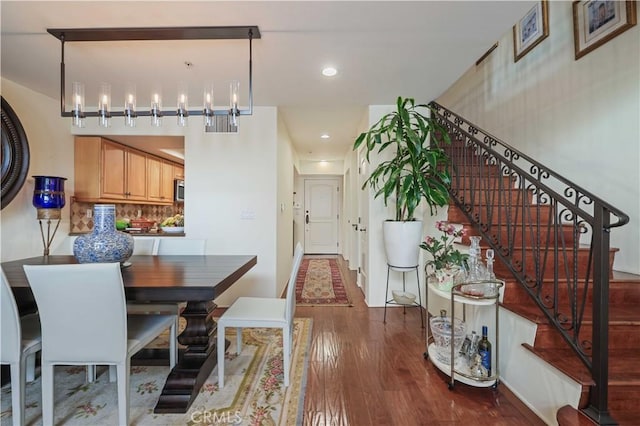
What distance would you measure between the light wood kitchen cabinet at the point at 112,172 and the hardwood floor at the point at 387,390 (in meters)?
3.20

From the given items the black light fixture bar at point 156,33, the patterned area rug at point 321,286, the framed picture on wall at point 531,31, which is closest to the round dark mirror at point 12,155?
the black light fixture bar at point 156,33

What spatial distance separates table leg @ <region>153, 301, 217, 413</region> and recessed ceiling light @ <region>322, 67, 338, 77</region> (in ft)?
7.16

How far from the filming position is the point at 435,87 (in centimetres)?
297

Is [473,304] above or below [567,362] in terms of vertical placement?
above

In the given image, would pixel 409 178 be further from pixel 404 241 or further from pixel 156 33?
pixel 156 33

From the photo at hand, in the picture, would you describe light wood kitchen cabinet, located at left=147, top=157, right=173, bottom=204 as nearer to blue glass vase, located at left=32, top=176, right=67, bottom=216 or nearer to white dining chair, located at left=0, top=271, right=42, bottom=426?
blue glass vase, located at left=32, top=176, right=67, bottom=216

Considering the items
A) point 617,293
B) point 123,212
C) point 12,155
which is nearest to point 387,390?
point 617,293

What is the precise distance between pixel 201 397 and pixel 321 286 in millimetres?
2776

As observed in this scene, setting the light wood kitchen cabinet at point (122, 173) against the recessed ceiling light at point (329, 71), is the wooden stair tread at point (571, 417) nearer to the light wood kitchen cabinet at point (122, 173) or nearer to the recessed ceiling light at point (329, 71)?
the recessed ceiling light at point (329, 71)

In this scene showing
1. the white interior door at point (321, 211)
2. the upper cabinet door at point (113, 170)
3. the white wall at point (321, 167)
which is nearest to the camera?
the upper cabinet door at point (113, 170)

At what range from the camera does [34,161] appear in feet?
9.93

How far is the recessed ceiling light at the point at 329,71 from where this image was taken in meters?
2.53

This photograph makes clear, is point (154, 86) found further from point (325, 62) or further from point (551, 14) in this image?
point (551, 14)

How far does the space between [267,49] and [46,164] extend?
9.50ft
